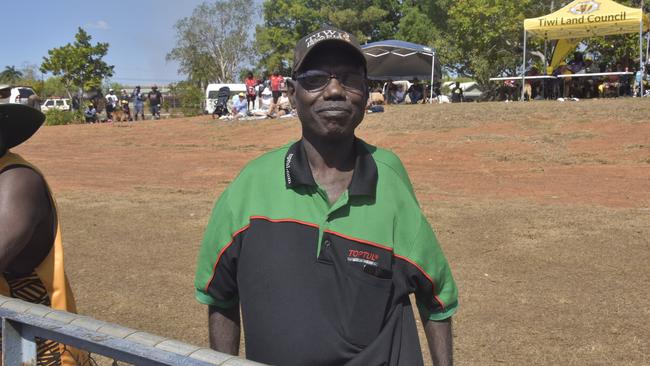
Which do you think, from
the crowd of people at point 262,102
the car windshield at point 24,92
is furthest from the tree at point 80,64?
the car windshield at point 24,92

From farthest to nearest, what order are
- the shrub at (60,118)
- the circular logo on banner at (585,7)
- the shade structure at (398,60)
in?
the shrub at (60,118) < the shade structure at (398,60) < the circular logo on banner at (585,7)

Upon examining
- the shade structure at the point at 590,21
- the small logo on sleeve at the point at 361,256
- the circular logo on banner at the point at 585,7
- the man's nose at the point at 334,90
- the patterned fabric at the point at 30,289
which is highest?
the circular logo on banner at the point at 585,7

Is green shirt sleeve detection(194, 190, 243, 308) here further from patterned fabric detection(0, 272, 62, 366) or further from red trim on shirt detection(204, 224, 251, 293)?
patterned fabric detection(0, 272, 62, 366)

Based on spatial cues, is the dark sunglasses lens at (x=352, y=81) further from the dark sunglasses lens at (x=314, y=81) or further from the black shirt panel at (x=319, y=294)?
the black shirt panel at (x=319, y=294)

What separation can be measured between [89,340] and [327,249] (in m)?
0.63

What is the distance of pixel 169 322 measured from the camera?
5121mm

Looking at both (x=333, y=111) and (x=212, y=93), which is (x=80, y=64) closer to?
(x=212, y=93)

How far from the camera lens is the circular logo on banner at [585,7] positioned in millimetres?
18031

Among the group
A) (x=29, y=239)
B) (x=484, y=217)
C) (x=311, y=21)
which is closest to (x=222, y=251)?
(x=29, y=239)

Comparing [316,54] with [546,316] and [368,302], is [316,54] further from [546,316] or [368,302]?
[546,316]

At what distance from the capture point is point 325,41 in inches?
72.4

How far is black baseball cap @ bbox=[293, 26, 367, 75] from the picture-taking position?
1.83 metres

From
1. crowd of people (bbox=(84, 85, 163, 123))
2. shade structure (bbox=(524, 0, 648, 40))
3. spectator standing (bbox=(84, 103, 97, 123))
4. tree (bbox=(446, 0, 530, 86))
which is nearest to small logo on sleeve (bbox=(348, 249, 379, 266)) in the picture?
shade structure (bbox=(524, 0, 648, 40))

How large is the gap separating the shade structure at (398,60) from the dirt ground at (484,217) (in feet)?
15.9
